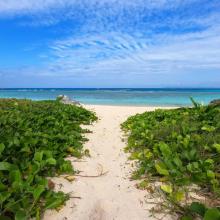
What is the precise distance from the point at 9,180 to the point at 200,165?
2185 millimetres

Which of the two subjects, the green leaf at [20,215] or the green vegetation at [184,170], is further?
the green vegetation at [184,170]

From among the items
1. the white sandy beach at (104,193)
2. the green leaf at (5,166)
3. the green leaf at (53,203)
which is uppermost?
the green leaf at (5,166)

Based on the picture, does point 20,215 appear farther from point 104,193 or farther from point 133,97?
point 133,97

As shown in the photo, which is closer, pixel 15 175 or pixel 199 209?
pixel 199 209

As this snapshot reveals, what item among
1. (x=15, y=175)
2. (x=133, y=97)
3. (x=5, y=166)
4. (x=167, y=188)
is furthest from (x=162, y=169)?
(x=133, y=97)

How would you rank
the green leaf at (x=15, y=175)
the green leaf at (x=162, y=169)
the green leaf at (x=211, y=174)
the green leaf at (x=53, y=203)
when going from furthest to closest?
1. the green leaf at (x=162, y=169)
2. the green leaf at (x=211, y=174)
3. the green leaf at (x=15, y=175)
4. the green leaf at (x=53, y=203)

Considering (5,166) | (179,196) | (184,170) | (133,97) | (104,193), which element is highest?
(5,166)

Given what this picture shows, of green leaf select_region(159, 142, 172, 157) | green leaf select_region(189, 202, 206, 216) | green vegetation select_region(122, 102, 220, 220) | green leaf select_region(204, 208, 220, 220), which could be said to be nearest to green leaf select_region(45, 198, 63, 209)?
green vegetation select_region(122, 102, 220, 220)

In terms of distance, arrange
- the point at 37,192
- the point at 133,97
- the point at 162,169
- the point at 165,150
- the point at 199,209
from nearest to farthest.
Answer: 1. the point at 199,209
2. the point at 37,192
3. the point at 162,169
4. the point at 165,150
5. the point at 133,97

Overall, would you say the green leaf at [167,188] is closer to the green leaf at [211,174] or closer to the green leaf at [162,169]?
the green leaf at [162,169]

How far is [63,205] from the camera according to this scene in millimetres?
3256

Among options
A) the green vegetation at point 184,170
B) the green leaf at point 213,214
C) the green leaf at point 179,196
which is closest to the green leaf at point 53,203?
the green vegetation at point 184,170

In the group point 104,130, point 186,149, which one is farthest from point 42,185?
point 104,130

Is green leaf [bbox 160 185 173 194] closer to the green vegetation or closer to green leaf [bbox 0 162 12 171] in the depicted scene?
the green vegetation
